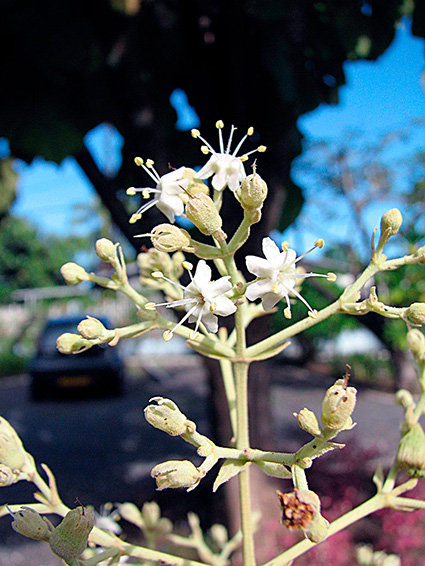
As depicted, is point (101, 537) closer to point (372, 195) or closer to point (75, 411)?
point (75, 411)

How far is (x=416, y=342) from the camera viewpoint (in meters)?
0.82

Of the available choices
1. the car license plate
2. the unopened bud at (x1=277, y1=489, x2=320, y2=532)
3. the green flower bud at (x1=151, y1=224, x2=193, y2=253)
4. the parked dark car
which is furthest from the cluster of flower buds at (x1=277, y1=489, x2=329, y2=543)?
the car license plate

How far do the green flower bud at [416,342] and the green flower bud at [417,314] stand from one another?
7.4 inches

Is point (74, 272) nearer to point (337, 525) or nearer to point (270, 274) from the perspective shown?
point (270, 274)

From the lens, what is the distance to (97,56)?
189 centimetres

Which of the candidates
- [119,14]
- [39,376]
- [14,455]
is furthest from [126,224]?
[39,376]

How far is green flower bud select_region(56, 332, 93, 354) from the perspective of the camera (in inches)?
27.3

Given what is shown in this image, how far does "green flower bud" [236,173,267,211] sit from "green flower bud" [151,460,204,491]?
Answer: 0.33 metres

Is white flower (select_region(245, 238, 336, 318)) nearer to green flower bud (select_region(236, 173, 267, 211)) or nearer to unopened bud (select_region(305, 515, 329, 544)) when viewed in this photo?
green flower bud (select_region(236, 173, 267, 211))

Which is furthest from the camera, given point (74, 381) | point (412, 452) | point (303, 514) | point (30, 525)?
point (74, 381)

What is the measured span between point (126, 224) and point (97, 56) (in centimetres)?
68

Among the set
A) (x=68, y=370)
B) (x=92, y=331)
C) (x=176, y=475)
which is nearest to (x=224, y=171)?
(x=92, y=331)

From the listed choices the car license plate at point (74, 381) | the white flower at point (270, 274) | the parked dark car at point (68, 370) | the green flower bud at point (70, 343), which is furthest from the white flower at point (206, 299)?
the car license plate at point (74, 381)

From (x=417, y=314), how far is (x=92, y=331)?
1.46 feet
